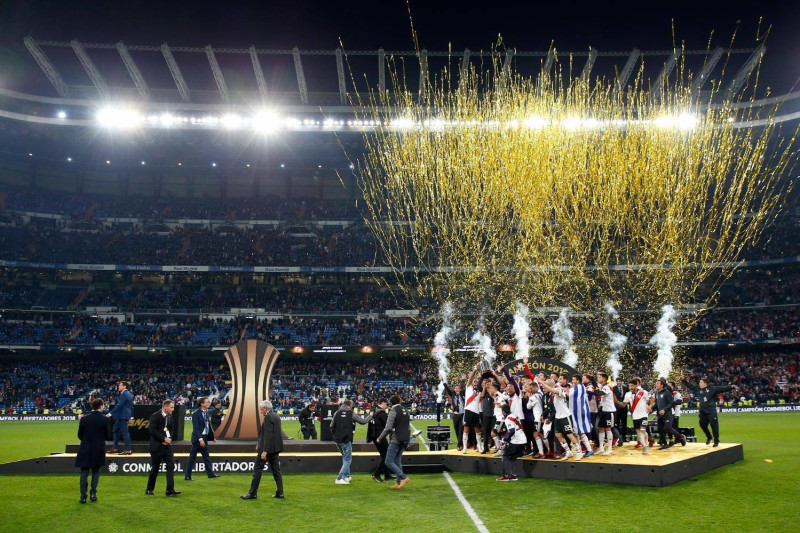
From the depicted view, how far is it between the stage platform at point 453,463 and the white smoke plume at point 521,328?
93.2 feet

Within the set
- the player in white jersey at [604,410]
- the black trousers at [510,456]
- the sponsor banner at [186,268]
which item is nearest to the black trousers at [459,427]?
the black trousers at [510,456]

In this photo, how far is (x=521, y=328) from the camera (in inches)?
1929

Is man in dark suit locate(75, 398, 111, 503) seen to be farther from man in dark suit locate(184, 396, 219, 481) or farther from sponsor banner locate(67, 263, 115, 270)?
sponsor banner locate(67, 263, 115, 270)

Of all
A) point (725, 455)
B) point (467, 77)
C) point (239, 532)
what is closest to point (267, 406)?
point (239, 532)

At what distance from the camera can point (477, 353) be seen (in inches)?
1838

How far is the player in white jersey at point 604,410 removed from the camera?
1495 cm

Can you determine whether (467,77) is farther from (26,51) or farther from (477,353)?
(26,51)

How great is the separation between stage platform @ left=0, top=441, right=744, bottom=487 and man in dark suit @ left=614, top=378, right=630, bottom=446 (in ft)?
1.10

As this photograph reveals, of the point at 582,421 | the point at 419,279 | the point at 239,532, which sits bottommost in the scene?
the point at 239,532

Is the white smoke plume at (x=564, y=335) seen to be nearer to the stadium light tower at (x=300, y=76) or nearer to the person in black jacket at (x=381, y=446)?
the stadium light tower at (x=300, y=76)

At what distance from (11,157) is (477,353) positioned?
4366cm

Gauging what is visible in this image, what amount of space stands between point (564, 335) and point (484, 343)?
6344 millimetres

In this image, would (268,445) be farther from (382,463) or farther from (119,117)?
(119,117)

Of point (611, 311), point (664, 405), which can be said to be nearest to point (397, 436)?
point (664, 405)
